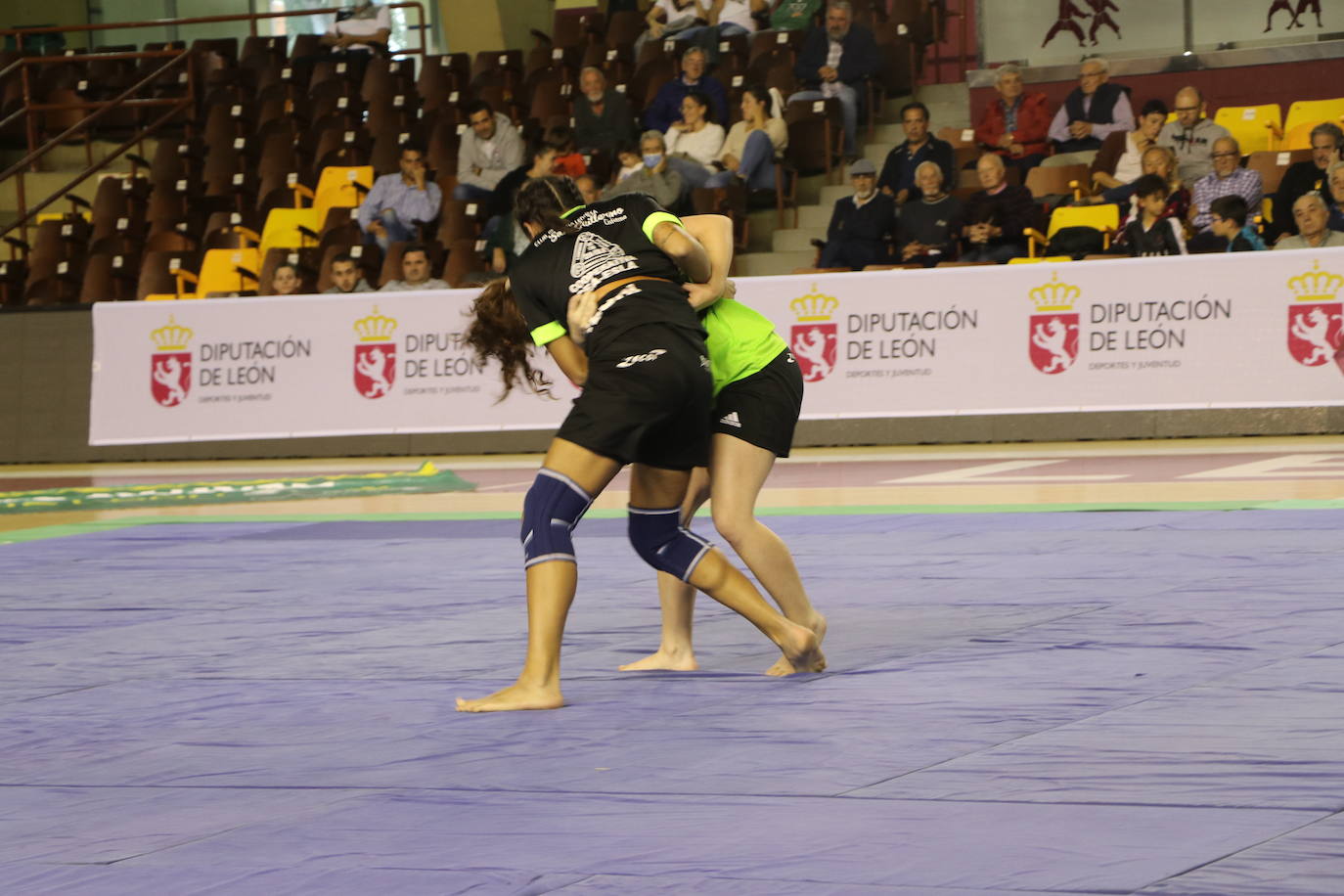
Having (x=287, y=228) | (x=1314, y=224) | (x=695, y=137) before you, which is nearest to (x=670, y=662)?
(x=1314, y=224)

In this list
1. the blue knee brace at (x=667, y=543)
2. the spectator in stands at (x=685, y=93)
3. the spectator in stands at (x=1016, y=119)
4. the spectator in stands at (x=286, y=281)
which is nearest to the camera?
the blue knee brace at (x=667, y=543)

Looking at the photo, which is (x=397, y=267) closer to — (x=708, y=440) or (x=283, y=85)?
(x=283, y=85)

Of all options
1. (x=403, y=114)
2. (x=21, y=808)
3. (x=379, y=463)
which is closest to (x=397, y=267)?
(x=379, y=463)

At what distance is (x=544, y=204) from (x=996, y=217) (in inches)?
398

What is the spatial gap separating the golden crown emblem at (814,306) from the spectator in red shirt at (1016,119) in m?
3.31

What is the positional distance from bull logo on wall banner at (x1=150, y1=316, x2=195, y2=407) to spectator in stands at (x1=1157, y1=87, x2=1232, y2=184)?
843 centimetres

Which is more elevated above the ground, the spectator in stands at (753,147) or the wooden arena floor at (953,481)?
the spectator in stands at (753,147)

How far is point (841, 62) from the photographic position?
688 inches

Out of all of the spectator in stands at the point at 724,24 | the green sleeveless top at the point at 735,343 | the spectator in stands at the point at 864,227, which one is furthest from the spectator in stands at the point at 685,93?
the green sleeveless top at the point at 735,343

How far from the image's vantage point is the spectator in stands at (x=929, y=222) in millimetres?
14727

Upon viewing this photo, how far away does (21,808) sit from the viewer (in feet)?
12.5

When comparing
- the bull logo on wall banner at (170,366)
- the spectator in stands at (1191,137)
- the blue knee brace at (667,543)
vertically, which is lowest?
the bull logo on wall banner at (170,366)

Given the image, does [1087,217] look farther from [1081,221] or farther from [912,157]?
[912,157]

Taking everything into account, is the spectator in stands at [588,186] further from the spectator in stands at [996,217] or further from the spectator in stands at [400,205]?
the spectator in stands at [996,217]
